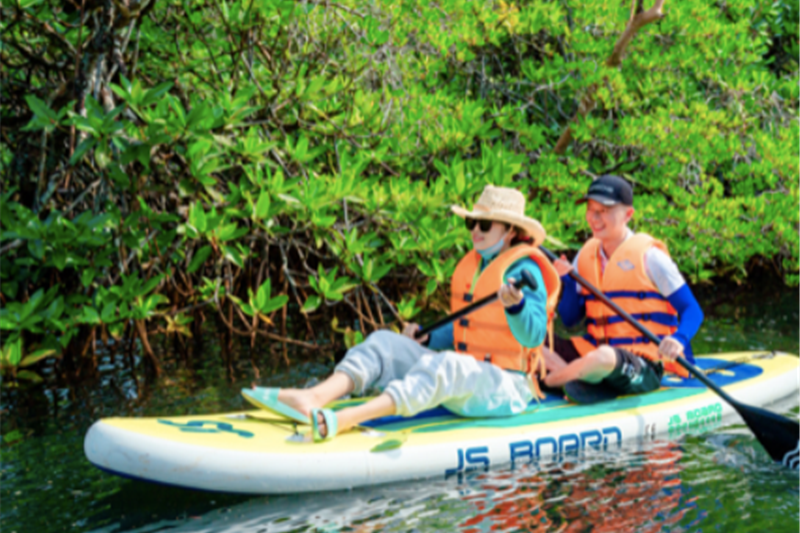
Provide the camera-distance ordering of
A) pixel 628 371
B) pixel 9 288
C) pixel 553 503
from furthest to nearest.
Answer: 1. pixel 9 288
2. pixel 628 371
3. pixel 553 503

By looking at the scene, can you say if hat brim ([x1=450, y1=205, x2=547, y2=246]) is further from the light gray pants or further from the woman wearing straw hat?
the light gray pants

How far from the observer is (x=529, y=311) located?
3410 millimetres

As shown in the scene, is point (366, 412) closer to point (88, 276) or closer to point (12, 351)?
point (88, 276)

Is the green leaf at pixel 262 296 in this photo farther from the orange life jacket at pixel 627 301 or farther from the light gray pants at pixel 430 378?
the orange life jacket at pixel 627 301

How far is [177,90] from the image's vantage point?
213 inches

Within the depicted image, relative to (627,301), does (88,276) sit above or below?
above

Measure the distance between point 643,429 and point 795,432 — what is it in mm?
686

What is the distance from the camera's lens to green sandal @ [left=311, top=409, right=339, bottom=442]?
127 inches

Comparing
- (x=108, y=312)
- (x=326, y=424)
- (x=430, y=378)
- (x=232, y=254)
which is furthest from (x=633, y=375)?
(x=108, y=312)

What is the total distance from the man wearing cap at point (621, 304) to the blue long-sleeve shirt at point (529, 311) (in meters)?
0.53

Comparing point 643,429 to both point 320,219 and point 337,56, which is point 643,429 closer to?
point 320,219

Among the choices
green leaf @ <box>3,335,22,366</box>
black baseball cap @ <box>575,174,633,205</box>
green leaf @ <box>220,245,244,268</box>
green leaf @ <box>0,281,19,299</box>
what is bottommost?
green leaf @ <box>3,335,22,366</box>

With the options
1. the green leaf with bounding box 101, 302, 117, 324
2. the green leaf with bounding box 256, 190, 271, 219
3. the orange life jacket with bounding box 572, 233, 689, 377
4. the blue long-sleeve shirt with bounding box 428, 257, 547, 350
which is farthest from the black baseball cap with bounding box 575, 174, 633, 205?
the green leaf with bounding box 101, 302, 117, 324

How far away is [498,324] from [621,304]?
89 centimetres
